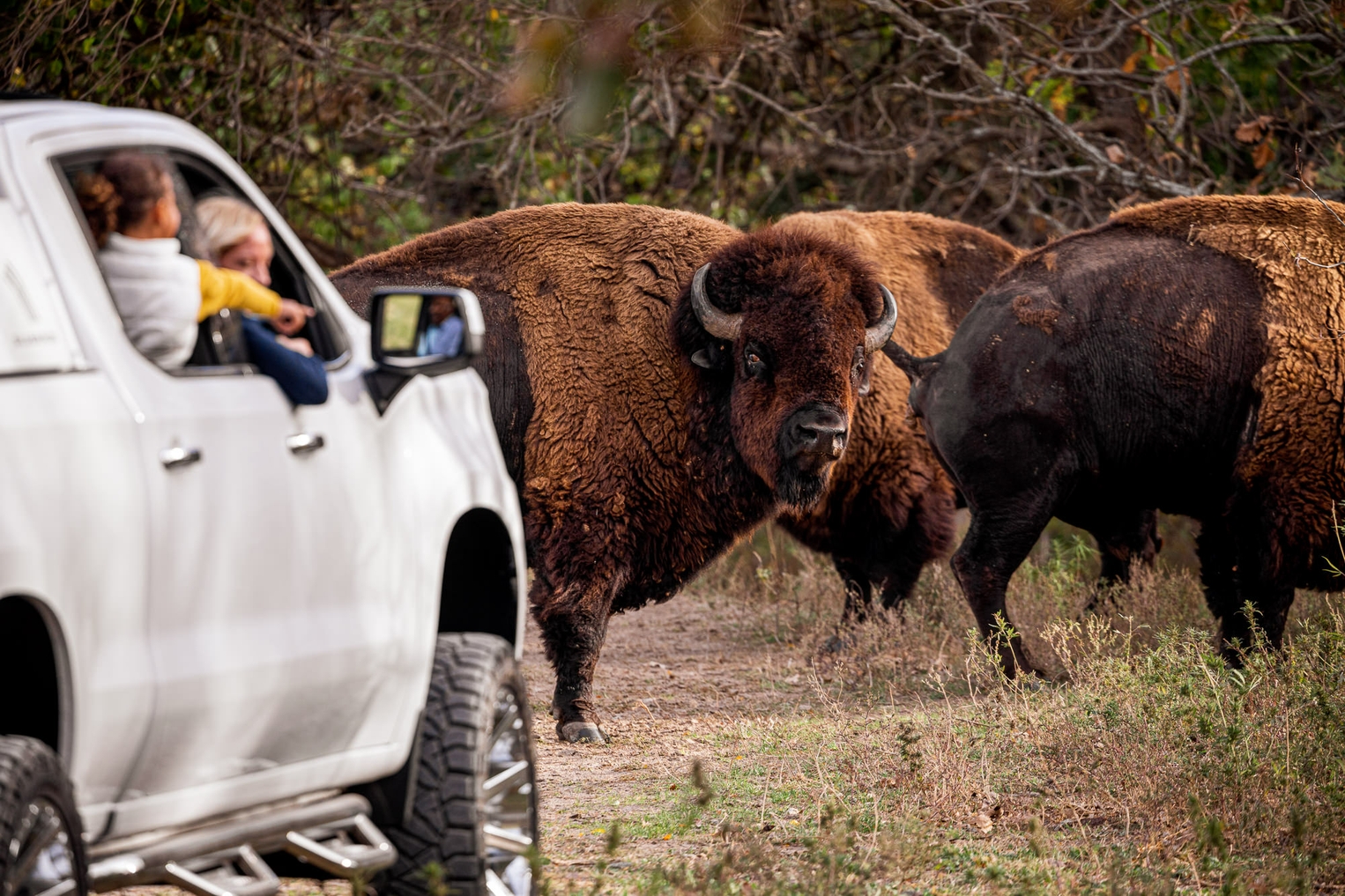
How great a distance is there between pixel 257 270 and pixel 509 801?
1.49 m

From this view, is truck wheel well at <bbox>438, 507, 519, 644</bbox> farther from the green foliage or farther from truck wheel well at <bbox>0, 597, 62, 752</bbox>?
the green foliage

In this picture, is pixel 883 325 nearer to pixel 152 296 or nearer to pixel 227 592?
pixel 152 296

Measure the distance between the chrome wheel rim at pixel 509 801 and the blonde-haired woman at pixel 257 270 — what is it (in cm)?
100

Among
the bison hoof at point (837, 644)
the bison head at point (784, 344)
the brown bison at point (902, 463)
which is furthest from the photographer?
the brown bison at point (902, 463)

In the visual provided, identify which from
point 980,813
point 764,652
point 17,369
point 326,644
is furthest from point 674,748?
point 17,369

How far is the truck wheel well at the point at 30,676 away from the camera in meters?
3.25

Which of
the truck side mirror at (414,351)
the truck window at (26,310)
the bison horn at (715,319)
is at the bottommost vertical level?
the bison horn at (715,319)

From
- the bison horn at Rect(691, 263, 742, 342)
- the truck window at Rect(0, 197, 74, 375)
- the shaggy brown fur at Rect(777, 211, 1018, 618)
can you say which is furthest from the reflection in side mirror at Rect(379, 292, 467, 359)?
the shaggy brown fur at Rect(777, 211, 1018, 618)

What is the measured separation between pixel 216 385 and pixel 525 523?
15.1ft

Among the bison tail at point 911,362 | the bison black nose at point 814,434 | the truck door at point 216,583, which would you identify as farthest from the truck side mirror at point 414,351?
the bison tail at point 911,362

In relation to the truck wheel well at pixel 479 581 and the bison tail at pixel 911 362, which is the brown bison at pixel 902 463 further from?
the truck wheel well at pixel 479 581

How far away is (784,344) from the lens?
8102 millimetres

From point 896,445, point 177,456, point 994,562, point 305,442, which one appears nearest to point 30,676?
point 177,456

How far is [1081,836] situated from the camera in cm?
571
